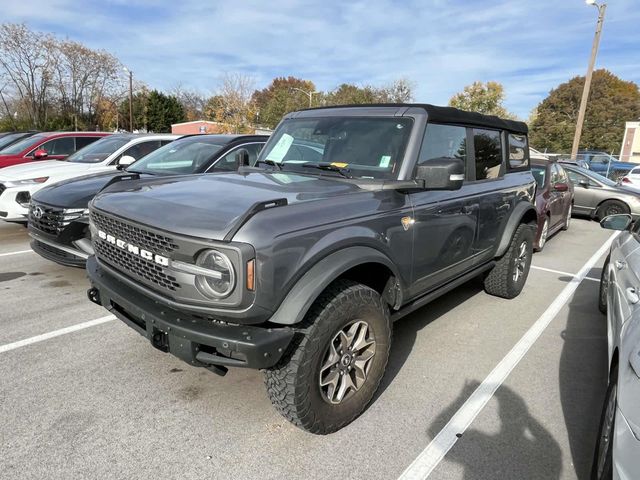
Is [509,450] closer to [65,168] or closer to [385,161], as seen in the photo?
[385,161]

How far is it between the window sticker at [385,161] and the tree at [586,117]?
2017 inches

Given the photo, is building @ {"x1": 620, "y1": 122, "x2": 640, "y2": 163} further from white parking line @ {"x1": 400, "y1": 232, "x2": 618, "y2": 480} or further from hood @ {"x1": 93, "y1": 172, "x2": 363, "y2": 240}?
hood @ {"x1": 93, "y1": 172, "x2": 363, "y2": 240}

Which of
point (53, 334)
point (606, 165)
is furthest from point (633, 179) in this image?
point (53, 334)

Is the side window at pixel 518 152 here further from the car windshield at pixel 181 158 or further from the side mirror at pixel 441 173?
the car windshield at pixel 181 158

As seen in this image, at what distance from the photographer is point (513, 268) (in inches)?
192

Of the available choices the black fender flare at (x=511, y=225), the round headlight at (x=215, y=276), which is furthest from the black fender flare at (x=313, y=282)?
the black fender flare at (x=511, y=225)

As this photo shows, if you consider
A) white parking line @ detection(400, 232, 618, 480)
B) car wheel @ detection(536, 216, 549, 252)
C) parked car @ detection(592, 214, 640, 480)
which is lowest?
white parking line @ detection(400, 232, 618, 480)

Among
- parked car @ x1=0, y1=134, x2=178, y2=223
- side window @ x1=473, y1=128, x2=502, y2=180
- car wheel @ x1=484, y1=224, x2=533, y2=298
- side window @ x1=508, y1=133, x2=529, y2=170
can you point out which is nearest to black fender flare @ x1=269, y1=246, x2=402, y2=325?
side window @ x1=473, y1=128, x2=502, y2=180

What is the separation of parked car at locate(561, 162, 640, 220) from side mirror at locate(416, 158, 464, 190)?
9.58 meters

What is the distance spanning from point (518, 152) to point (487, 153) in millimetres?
1075

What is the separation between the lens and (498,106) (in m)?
48.4

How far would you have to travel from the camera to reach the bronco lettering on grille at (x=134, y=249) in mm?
2307

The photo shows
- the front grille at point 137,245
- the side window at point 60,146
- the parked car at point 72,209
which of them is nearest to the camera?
the front grille at point 137,245

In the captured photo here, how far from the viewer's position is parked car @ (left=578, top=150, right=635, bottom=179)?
76.0 ft
